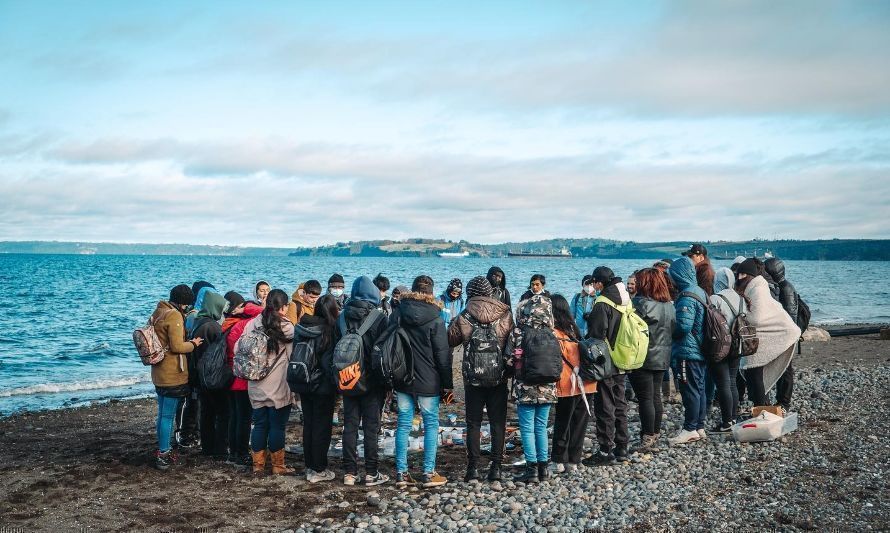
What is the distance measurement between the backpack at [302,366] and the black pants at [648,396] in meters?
4.19

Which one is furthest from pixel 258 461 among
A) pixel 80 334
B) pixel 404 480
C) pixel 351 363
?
pixel 80 334

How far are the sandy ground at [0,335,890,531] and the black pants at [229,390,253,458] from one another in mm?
324

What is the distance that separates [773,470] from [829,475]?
57cm

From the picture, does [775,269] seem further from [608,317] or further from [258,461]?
[258,461]

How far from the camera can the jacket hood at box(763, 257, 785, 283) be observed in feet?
36.4

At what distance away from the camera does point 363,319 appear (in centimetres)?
765

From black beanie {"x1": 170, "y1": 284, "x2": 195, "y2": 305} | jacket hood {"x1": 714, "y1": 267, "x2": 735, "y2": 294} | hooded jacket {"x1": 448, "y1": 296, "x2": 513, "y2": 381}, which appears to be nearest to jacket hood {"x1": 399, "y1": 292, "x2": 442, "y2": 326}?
hooded jacket {"x1": 448, "y1": 296, "x2": 513, "y2": 381}

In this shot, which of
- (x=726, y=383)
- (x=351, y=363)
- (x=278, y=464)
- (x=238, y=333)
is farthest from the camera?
(x=726, y=383)

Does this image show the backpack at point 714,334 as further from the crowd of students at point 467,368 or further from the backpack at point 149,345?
the backpack at point 149,345

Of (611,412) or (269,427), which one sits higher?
(611,412)

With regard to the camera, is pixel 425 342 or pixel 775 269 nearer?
pixel 425 342

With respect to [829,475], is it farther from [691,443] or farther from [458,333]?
[458,333]

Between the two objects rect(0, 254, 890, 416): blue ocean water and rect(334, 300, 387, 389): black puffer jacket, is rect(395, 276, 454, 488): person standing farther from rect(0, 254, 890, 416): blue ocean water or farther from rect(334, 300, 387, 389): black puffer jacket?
rect(0, 254, 890, 416): blue ocean water

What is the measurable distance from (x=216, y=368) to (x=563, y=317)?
172 inches
